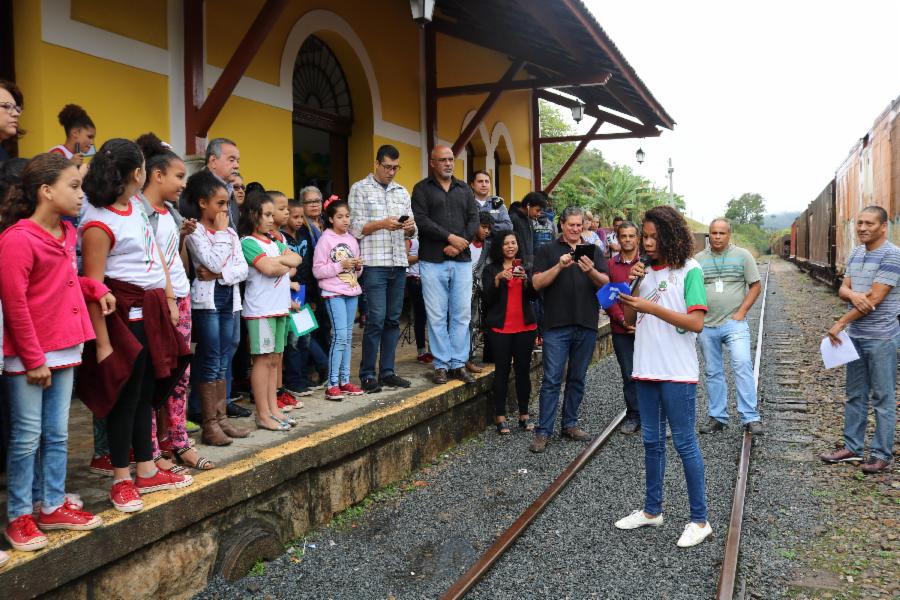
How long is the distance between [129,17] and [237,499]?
4.59m

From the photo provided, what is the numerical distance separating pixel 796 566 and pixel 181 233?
3906 millimetres

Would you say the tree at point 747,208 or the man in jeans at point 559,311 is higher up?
the tree at point 747,208

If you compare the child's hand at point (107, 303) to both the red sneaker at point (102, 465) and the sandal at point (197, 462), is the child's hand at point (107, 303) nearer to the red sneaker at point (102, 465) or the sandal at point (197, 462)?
the red sneaker at point (102, 465)

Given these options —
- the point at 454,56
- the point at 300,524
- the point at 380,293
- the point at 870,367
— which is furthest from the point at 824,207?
the point at 300,524

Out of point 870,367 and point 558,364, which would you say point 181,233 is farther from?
point 870,367

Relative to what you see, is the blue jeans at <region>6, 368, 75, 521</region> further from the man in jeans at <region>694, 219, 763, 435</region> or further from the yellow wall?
the man in jeans at <region>694, 219, 763, 435</region>

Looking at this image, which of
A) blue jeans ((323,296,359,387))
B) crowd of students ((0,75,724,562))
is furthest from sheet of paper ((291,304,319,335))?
blue jeans ((323,296,359,387))

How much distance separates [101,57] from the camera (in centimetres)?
589

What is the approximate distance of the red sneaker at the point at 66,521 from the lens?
2.88 metres

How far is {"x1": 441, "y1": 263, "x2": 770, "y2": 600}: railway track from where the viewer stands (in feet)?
11.5

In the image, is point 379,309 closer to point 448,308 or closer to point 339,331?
point 339,331

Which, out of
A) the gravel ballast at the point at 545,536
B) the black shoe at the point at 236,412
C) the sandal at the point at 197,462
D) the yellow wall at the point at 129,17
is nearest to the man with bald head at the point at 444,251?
the gravel ballast at the point at 545,536

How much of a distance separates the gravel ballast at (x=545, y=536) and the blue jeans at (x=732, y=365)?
42 centimetres

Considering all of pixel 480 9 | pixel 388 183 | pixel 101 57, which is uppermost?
pixel 480 9
